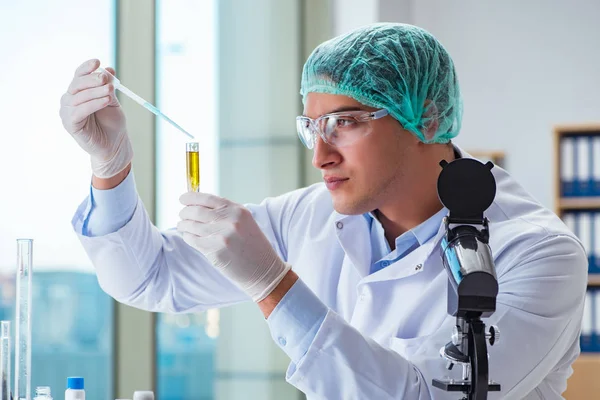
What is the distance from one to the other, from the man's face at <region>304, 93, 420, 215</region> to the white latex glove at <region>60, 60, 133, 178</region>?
1.22ft

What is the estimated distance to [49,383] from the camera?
8.33 feet

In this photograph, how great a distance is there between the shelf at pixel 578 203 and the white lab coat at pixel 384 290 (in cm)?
234

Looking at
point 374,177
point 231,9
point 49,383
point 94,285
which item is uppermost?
point 231,9

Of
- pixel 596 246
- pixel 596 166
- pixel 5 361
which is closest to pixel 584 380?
pixel 596 246

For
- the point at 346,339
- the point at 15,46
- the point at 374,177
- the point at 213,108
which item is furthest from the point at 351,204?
the point at 213,108

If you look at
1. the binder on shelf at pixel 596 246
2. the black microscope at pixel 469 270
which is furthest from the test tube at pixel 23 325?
the binder on shelf at pixel 596 246

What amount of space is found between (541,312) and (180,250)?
2.61ft

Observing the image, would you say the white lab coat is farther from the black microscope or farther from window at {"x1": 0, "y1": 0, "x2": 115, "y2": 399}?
window at {"x1": 0, "y1": 0, "x2": 115, "y2": 399}

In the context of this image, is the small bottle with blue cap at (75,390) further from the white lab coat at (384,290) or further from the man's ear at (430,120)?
the man's ear at (430,120)

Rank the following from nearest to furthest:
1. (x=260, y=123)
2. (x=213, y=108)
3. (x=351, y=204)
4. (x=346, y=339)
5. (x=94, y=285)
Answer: (x=346, y=339) → (x=351, y=204) → (x=94, y=285) → (x=213, y=108) → (x=260, y=123)

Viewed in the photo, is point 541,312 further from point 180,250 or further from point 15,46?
point 15,46

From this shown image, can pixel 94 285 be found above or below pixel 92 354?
above

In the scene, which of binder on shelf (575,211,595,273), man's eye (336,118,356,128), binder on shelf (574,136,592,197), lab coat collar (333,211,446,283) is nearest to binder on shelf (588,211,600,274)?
binder on shelf (575,211,595,273)

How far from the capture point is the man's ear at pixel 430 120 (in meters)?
1.63
